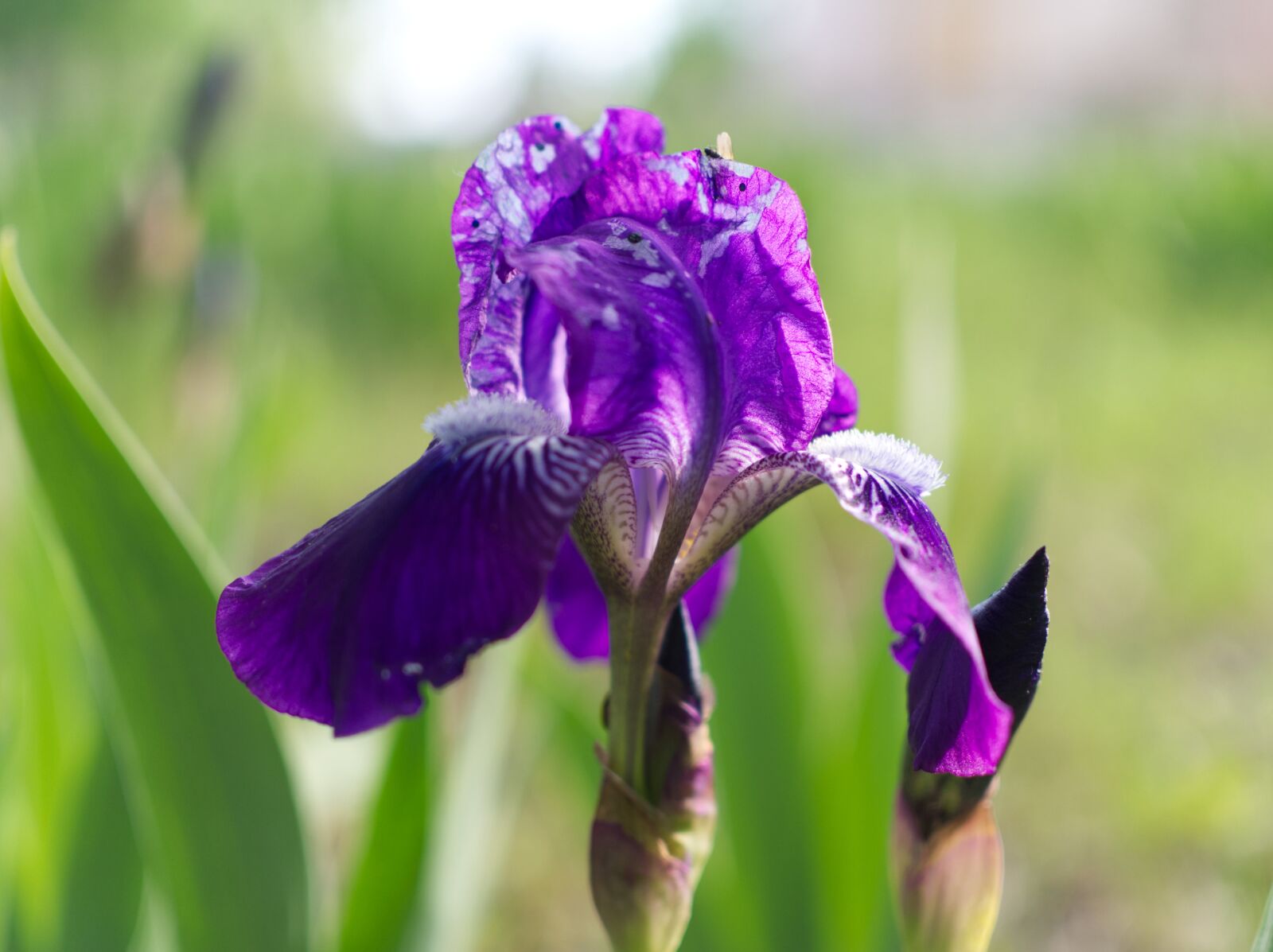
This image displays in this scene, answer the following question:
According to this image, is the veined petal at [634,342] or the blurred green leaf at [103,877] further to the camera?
the blurred green leaf at [103,877]

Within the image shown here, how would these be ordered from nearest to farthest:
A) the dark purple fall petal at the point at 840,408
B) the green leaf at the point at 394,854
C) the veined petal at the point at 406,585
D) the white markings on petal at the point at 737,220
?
the veined petal at the point at 406,585 → the white markings on petal at the point at 737,220 → the dark purple fall petal at the point at 840,408 → the green leaf at the point at 394,854

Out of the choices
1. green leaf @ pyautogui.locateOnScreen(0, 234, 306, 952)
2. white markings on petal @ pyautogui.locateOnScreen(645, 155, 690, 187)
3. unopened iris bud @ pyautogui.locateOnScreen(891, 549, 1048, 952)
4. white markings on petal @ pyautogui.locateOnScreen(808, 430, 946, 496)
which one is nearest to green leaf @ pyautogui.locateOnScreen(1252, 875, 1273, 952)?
unopened iris bud @ pyautogui.locateOnScreen(891, 549, 1048, 952)

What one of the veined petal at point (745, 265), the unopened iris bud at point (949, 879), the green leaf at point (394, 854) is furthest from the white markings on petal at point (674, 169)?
A: the green leaf at point (394, 854)

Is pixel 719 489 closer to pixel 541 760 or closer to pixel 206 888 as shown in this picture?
pixel 206 888

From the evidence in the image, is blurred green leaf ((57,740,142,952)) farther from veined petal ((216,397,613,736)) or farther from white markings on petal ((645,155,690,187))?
white markings on petal ((645,155,690,187))

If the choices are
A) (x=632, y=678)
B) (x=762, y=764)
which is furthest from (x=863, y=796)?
(x=632, y=678)

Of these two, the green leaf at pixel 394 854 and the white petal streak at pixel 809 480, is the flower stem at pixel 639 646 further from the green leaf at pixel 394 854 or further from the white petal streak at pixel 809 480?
the green leaf at pixel 394 854

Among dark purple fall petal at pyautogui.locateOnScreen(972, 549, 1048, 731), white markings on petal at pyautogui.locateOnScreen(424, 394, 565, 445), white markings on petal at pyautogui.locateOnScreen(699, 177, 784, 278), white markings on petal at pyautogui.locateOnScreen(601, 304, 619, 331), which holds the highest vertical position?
white markings on petal at pyautogui.locateOnScreen(699, 177, 784, 278)

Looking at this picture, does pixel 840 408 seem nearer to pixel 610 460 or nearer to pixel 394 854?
pixel 610 460
